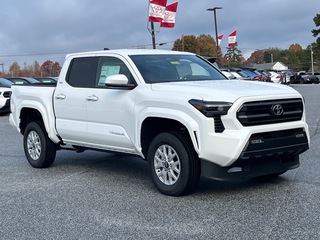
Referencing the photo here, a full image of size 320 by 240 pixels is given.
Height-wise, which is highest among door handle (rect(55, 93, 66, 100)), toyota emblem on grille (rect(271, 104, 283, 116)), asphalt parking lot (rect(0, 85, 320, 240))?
door handle (rect(55, 93, 66, 100))

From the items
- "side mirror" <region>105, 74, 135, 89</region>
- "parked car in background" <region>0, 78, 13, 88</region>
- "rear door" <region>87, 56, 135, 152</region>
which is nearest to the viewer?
"side mirror" <region>105, 74, 135, 89</region>

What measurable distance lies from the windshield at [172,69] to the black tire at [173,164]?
97 cm

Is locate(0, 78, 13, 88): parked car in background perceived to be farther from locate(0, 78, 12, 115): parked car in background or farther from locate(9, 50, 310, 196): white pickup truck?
locate(9, 50, 310, 196): white pickup truck

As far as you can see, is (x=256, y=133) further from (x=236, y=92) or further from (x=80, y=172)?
(x=80, y=172)

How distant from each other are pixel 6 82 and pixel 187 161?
677 inches

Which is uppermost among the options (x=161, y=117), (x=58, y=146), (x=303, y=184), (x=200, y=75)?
(x=200, y=75)

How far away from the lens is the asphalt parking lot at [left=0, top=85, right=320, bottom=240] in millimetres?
4918

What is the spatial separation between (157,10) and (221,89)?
13.9 metres

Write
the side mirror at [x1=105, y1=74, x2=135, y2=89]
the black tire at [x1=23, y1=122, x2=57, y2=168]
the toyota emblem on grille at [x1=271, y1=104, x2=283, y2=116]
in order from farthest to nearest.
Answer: the black tire at [x1=23, y1=122, x2=57, y2=168], the side mirror at [x1=105, y1=74, x2=135, y2=89], the toyota emblem on grille at [x1=271, y1=104, x2=283, y2=116]

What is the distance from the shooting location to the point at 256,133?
569 cm

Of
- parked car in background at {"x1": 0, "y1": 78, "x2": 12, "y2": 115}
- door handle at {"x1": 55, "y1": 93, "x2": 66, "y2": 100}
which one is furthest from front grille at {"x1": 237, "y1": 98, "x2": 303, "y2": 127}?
parked car in background at {"x1": 0, "y1": 78, "x2": 12, "y2": 115}

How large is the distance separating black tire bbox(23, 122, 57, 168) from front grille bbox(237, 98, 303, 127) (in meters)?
3.93

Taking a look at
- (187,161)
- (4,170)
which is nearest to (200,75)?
(187,161)

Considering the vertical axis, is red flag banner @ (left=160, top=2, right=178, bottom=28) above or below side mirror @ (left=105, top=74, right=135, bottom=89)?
above
